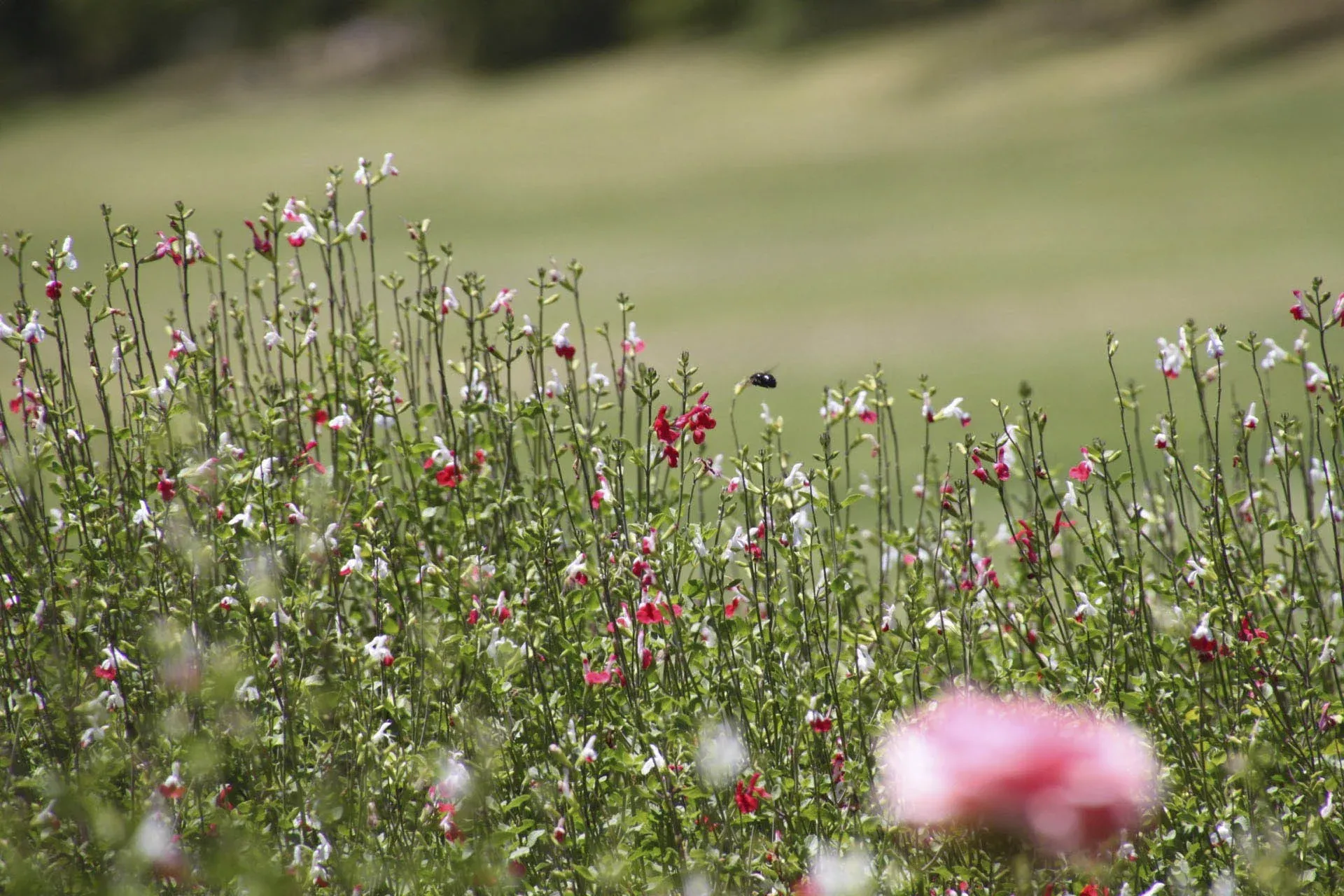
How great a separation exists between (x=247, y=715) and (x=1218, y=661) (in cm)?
173

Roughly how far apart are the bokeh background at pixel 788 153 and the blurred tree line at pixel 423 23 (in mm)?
82

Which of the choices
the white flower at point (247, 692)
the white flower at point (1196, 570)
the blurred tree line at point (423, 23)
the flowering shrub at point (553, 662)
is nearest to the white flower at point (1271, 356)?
the flowering shrub at point (553, 662)

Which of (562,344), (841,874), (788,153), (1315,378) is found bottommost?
(841,874)

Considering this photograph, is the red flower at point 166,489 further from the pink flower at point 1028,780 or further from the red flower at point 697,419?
the pink flower at point 1028,780

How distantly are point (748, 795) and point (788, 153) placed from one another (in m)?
20.4

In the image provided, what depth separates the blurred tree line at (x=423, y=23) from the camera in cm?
2677

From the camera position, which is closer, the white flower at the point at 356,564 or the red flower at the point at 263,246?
the white flower at the point at 356,564

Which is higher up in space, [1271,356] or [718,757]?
[1271,356]

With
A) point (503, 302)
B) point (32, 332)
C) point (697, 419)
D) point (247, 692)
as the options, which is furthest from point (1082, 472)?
point (32, 332)

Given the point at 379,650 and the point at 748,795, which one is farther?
the point at 379,650

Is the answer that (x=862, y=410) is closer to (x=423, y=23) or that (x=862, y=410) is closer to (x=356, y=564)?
(x=356, y=564)

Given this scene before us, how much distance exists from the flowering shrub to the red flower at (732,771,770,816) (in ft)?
0.06

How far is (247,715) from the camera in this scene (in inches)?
88.3

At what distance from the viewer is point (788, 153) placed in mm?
21438
